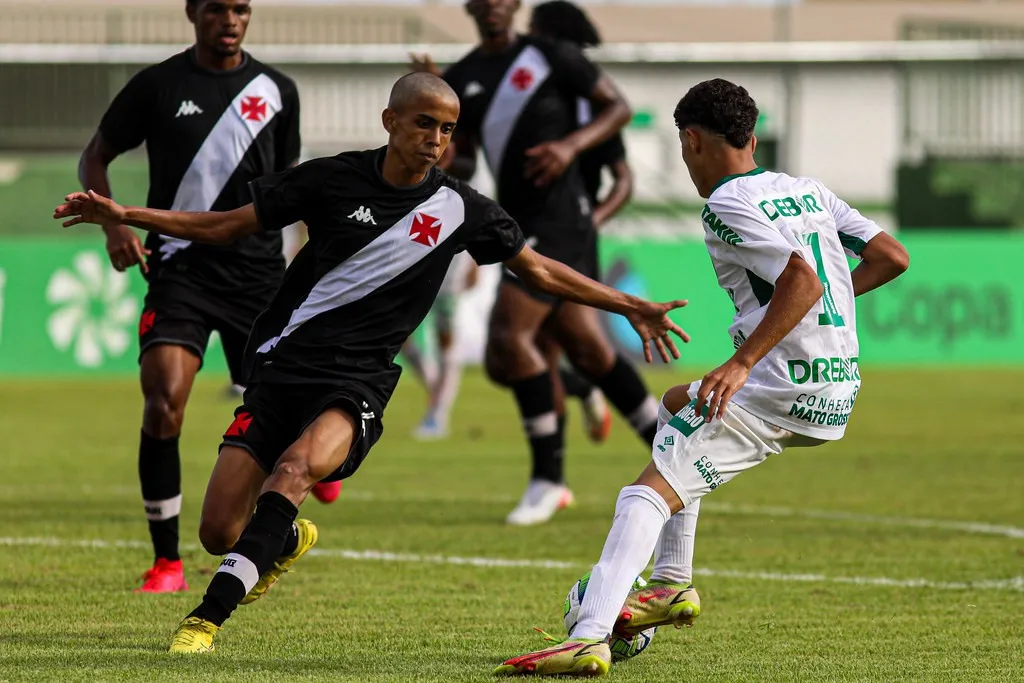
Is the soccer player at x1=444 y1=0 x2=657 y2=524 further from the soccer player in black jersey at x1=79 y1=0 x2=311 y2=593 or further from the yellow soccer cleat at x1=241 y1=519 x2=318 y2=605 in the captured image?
the yellow soccer cleat at x1=241 y1=519 x2=318 y2=605

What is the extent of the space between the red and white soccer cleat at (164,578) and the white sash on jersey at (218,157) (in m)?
1.28

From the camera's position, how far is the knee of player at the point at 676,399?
515 cm

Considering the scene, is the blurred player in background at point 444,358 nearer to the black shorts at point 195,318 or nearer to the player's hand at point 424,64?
the player's hand at point 424,64

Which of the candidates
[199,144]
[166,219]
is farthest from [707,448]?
[199,144]

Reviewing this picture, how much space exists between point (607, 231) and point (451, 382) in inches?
455

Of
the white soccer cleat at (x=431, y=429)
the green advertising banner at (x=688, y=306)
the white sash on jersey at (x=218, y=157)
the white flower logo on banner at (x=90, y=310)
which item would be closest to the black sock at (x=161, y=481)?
the white sash on jersey at (x=218, y=157)

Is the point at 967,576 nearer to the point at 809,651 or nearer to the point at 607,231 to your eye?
the point at 809,651

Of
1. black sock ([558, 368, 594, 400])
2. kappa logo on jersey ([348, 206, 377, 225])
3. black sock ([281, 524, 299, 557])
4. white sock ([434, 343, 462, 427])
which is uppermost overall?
kappa logo on jersey ([348, 206, 377, 225])

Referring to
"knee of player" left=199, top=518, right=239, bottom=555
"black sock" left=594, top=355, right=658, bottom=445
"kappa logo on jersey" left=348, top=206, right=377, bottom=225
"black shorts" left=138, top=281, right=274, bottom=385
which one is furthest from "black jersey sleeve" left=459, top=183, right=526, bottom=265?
"black sock" left=594, top=355, right=658, bottom=445

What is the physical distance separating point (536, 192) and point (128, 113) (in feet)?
8.50

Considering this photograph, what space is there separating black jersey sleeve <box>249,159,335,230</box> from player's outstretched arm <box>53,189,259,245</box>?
5cm

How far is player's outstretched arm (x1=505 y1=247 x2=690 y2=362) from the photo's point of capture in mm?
5191

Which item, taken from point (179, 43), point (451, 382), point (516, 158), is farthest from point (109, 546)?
point (179, 43)

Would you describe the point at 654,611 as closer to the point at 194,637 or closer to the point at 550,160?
the point at 194,637
